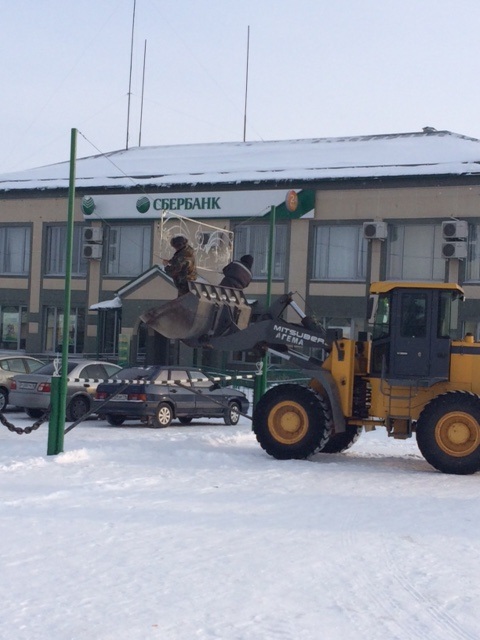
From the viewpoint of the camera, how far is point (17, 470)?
13.8 meters

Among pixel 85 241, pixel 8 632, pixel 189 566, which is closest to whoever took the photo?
pixel 8 632

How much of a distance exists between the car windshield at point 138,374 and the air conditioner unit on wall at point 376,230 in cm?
1600

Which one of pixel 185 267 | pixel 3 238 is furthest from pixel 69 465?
pixel 3 238

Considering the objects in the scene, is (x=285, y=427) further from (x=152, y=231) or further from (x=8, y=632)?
(x=152, y=231)

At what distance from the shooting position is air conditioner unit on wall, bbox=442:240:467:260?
117 ft

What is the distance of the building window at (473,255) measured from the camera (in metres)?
36.3

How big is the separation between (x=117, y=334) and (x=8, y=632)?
36856mm

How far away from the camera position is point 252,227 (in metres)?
40.5

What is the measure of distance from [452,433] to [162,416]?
854cm

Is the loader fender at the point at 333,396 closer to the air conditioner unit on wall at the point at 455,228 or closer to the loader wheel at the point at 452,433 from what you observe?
the loader wheel at the point at 452,433

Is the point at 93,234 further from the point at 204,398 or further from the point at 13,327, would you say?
the point at 204,398

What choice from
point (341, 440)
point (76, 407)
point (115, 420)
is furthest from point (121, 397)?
point (341, 440)

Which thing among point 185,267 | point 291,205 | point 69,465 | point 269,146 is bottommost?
point 69,465

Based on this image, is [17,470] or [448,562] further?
[17,470]
